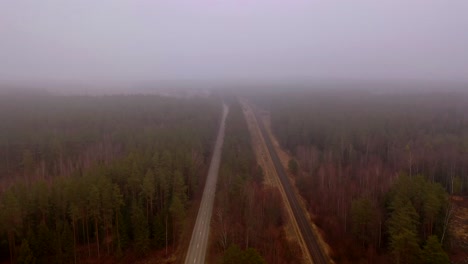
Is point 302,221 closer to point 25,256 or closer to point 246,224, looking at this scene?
point 246,224

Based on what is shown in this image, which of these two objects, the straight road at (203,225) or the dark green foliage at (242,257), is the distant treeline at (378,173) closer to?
the dark green foliage at (242,257)

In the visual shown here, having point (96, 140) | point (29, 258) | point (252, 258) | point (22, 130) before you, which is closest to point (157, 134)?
point (96, 140)


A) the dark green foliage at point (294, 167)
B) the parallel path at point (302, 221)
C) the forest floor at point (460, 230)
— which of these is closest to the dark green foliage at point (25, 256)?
the parallel path at point (302, 221)

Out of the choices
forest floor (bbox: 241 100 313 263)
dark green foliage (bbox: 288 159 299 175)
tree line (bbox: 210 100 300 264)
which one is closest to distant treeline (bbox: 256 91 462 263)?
dark green foliage (bbox: 288 159 299 175)

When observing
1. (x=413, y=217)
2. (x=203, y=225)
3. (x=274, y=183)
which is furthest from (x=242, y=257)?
(x=274, y=183)

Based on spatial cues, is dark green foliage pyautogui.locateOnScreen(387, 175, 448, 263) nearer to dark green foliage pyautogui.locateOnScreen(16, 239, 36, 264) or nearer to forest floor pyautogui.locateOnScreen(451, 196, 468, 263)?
forest floor pyautogui.locateOnScreen(451, 196, 468, 263)

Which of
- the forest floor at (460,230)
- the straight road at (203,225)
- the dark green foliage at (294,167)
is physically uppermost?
the dark green foliage at (294,167)
